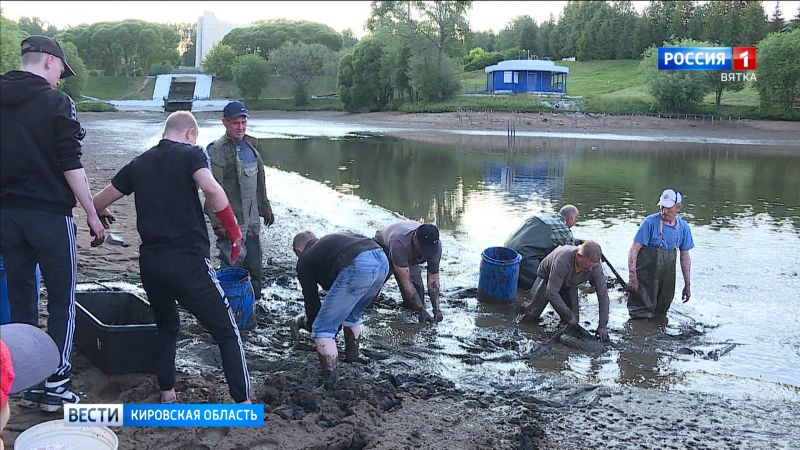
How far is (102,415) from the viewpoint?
7.30ft

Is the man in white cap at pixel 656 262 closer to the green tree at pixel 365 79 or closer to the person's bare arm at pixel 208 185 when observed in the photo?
the person's bare arm at pixel 208 185

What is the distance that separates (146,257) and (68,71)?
1408 millimetres

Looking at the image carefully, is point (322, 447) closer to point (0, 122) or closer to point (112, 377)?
point (112, 377)

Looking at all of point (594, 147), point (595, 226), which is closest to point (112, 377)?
point (595, 226)

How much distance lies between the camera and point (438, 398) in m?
5.24

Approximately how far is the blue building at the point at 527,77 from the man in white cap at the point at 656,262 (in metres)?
59.4

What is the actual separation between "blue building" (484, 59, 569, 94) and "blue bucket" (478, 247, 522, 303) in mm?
59387

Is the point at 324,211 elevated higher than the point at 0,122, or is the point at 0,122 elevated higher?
the point at 0,122

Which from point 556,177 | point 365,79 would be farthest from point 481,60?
point 556,177

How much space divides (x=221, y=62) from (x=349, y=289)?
9231 centimetres

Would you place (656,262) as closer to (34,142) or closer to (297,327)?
(297,327)

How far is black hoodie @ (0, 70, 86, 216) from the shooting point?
3.85m

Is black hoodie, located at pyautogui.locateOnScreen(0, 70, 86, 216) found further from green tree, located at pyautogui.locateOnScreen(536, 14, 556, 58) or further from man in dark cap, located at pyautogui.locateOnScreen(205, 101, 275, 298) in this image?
green tree, located at pyautogui.locateOnScreen(536, 14, 556, 58)

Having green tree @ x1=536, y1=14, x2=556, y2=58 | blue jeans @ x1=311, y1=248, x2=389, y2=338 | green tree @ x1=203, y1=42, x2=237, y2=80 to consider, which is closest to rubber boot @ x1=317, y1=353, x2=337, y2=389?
blue jeans @ x1=311, y1=248, x2=389, y2=338
